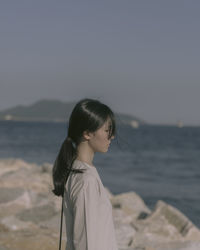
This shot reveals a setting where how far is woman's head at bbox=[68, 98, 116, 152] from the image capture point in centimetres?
196

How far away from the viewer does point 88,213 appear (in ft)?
6.02

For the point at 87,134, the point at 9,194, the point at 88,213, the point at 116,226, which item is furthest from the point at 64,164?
the point at 9,194

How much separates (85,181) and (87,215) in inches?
5.2

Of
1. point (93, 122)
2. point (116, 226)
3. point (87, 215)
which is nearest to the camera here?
point (87, 215)

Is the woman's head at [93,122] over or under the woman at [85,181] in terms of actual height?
over

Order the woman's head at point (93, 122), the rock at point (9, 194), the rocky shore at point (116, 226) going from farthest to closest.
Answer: the rock at point (9, 194), the rocky shore at point (116, 226), the woman's head at point (93, 122)

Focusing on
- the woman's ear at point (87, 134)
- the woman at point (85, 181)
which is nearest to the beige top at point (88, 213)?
the woman at point (85, 181)

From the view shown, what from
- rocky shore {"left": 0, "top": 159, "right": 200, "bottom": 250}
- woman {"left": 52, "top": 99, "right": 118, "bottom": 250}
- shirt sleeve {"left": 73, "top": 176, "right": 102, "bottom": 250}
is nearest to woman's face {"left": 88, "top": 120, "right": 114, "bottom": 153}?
woman {"left": 52, "top": 99, "right": 118, "bottom": 250}

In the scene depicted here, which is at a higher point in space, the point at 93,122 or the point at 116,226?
the point at 93,122

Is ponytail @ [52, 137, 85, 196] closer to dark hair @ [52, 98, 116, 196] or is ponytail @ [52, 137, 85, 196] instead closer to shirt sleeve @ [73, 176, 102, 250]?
dark hair @ [52, 98, 116, 196]

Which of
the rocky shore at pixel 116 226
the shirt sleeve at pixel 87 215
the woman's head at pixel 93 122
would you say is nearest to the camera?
the shirt sleeve at pixel 87 215

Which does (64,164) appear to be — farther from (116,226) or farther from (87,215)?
(116,226)

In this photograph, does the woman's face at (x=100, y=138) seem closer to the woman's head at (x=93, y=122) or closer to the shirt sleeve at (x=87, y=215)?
the woman's head at (x=93, y=122)

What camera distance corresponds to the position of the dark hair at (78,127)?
196 centimetres
